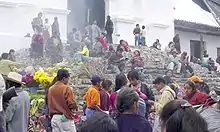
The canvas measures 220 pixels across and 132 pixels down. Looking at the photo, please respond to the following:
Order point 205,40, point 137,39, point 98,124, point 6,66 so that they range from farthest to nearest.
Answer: point 205,40 < point 137,39 < point 6,66 < point 98,124

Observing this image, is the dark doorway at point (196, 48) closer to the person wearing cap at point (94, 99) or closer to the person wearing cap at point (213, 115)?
the person wearing cap at point (94, 99)

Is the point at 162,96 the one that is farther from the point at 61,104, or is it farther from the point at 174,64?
the point at 174,64

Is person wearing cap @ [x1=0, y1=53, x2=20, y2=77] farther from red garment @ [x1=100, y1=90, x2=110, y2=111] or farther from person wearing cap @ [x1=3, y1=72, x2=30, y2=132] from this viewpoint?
red garment @ [x1=100, y1=90, x2=110, y2=111]

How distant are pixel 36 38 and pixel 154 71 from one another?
4739 millimetres

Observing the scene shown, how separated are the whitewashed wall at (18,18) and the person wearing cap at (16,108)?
41.4 feet

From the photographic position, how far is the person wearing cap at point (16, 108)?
23.1 feet

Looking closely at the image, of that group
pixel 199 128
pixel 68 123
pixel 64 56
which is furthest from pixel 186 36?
pixel 199 128

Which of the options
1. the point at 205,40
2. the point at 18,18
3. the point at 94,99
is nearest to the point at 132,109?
the point at 94,99

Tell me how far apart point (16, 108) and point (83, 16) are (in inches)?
781

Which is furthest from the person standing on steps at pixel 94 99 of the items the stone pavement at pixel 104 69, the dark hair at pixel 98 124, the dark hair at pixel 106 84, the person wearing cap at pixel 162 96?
the dark hair at pixel 98 124

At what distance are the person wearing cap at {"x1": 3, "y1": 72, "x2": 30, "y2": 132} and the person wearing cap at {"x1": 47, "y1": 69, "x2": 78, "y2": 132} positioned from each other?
36.0 inches

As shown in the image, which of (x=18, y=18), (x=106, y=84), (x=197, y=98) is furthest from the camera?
(x=18, y=18)

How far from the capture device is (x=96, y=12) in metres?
26.5

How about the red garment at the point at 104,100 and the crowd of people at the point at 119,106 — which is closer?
the crowd of people at the point at 119,106
